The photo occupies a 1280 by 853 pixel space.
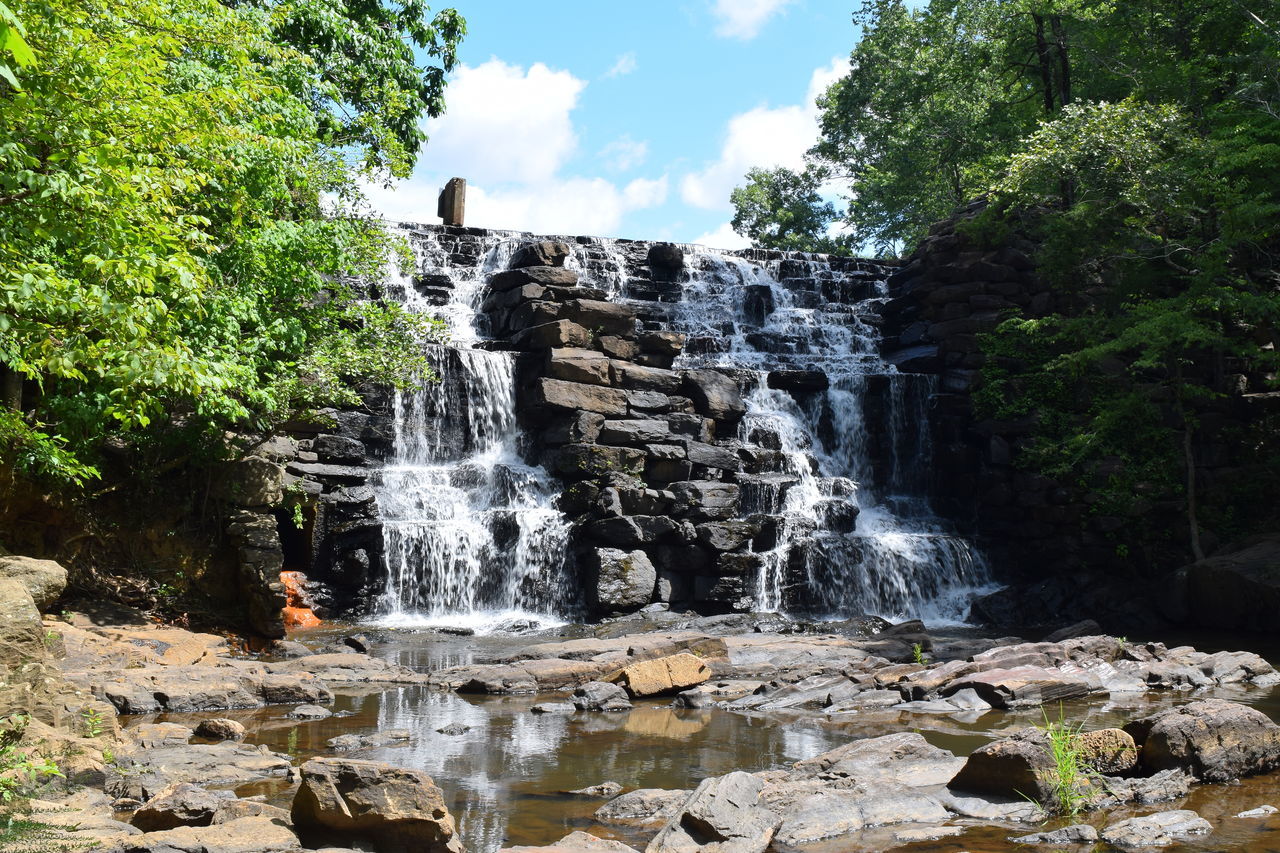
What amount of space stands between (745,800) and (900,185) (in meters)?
37.2

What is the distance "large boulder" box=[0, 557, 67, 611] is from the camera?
→ 810cm

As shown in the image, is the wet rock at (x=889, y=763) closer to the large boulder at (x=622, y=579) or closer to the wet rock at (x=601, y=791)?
the wet rock at (x=601, y=791)

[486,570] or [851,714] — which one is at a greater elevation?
[486,570]

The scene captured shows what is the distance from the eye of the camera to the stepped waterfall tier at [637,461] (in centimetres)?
1928

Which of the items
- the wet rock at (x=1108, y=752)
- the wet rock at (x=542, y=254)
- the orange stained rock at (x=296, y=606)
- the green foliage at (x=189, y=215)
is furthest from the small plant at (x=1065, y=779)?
the wet rock at (x=542, y=254)

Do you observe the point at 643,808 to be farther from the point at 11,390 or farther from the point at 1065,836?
the point at 11,390

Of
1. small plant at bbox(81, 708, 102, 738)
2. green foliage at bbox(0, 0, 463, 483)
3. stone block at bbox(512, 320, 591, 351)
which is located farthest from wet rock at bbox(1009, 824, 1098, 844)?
stone block at bbox(512, 320, 591, 351)

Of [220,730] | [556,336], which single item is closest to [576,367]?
[556,336]

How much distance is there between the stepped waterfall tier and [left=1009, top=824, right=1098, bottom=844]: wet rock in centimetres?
1269

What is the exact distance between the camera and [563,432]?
69.7ft

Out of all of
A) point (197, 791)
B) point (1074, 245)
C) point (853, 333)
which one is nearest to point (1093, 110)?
point (1074, 245)

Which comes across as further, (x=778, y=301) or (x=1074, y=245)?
(x=778, y=301)

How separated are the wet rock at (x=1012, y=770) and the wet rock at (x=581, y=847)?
8.92 feet

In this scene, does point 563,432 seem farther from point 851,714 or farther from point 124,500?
→ point 851,714
